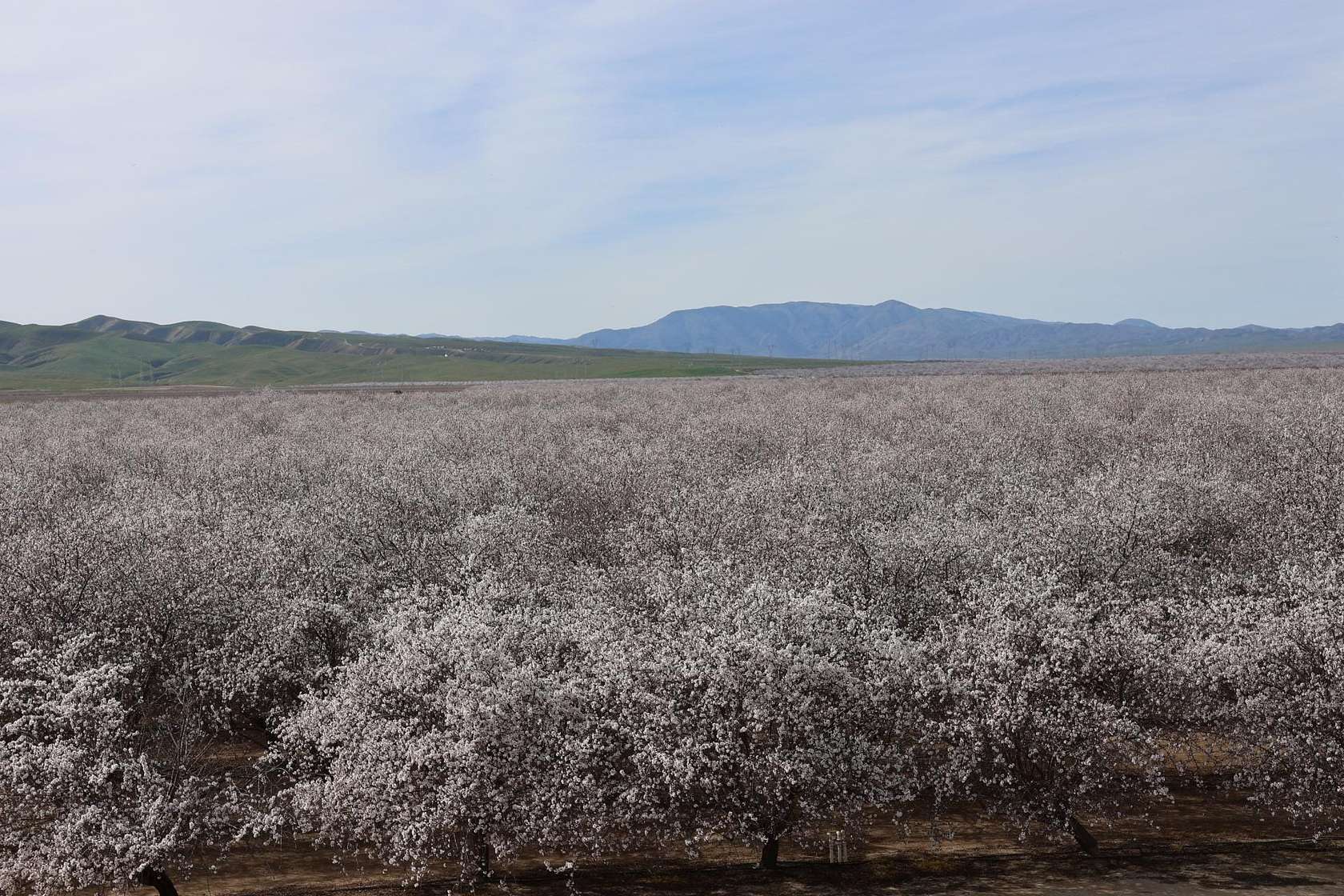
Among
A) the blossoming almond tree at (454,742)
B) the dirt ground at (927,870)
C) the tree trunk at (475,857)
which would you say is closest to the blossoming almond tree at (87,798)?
the blossoming almond tree at (454,742)

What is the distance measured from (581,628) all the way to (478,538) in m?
9.37

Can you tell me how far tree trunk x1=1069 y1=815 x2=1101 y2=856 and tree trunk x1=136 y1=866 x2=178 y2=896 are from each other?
1941 cm

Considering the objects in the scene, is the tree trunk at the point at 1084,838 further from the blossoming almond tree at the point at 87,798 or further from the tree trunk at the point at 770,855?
the blossoming almond tree at the point at 87,798

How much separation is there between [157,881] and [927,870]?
16576mm

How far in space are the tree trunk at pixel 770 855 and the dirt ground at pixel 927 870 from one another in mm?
245

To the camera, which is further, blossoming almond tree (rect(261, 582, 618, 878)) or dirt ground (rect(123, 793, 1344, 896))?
dirt ground (rect(123, 793, 1344, 896))

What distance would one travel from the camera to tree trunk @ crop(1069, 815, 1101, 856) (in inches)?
851

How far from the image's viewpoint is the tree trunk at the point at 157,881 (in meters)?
19.3

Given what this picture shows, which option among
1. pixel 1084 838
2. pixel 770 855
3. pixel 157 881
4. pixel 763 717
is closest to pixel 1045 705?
pixel 1084 838

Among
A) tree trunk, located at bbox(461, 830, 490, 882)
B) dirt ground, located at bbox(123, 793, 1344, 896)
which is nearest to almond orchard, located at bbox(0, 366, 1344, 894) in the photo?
tree trunk, located at bbox(461, 830, 490, 882)

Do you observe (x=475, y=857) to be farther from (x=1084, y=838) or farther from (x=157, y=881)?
(x=1084, y=838)

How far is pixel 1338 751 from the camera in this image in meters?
19.7

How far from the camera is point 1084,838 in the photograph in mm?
21844

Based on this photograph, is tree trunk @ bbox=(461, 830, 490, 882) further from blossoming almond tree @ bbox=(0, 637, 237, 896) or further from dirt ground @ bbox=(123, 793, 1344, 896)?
blossoming almond tree @ bbox=(0, 637, 237, 896)
